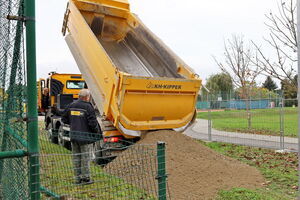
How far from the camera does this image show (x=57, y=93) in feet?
36.9

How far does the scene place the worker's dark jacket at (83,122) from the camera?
5.88 metres

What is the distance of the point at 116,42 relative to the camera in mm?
9375

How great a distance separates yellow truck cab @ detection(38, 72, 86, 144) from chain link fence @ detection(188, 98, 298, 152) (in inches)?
175

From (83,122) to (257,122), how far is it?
6.01 m

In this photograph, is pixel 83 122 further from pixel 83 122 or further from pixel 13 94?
pixel 13 94

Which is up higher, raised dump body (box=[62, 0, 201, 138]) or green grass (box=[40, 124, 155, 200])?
raised dump body (box=[62, 0, 201, 138])

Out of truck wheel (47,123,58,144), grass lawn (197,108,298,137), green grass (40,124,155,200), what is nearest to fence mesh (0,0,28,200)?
green grass (40,124,155,200)

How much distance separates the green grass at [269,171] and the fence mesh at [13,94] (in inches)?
120

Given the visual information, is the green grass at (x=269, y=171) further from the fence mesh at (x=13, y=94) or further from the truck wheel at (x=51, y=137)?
the truck wheel at (x=51, y=137)

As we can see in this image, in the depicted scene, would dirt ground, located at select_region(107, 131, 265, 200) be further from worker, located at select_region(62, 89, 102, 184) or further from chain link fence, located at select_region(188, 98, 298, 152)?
chain link fence, located at select_region(188, 98, 298, 152)

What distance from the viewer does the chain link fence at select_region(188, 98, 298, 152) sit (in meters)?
9.43

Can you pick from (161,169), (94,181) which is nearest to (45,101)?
(94,181)

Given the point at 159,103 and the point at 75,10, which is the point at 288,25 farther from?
the point at 75,10

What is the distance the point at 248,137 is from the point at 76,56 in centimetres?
586
